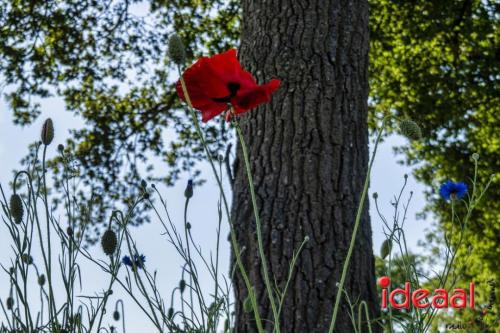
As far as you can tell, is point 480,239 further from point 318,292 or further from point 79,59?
point 318,292

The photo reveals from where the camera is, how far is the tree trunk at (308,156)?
109 inches

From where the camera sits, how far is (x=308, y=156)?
2975 mm

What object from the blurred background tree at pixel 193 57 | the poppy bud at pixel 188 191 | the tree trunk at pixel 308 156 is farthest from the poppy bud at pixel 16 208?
the blurred background tree at pixel 193 57

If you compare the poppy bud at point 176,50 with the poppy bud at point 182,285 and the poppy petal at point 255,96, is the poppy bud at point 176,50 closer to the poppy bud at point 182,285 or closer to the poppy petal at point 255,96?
the poppy petal at point 255,96

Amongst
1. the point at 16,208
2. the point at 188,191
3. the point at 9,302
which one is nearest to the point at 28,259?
the point at 16,208

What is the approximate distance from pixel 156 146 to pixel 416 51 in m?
3.23

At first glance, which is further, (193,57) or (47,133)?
(193,57)

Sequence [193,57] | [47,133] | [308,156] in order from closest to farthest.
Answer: [47,133] → [308,156] → [193,57]

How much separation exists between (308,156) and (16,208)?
1724mm

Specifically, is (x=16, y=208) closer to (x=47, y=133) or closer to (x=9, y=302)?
(x=47, y=133)

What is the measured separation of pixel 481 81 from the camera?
7938 millimetres

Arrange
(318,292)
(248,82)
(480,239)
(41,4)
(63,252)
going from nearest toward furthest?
1. (248,82)
2. (63,252)
3. (318,292)
4. (41,4)
5. (480,239)

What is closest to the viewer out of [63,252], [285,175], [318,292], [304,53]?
[63,252]

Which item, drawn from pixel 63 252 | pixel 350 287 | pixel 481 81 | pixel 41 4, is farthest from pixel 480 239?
pixel 63 252
